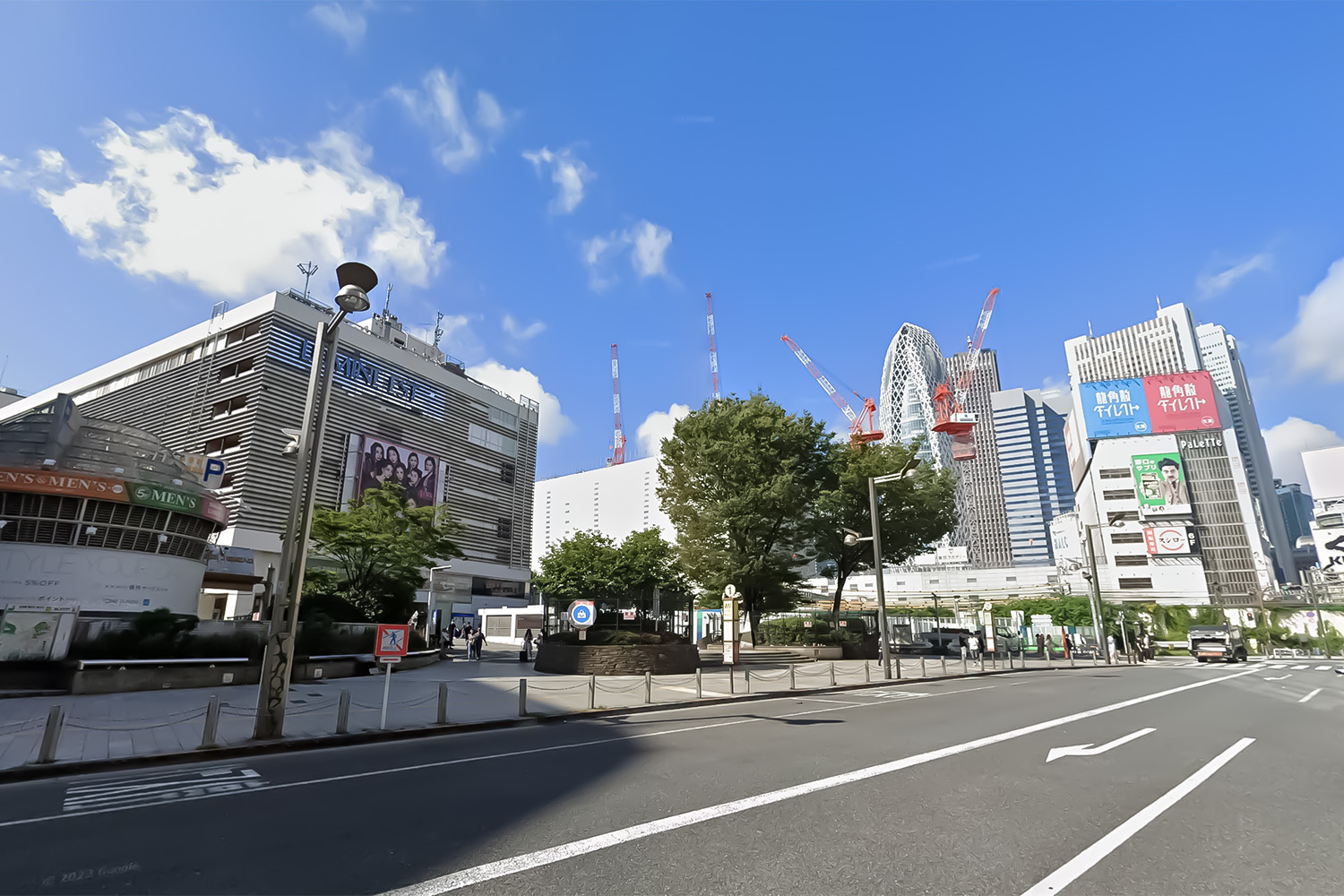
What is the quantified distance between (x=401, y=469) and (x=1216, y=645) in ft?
223

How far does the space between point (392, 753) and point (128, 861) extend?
5269 millimetres

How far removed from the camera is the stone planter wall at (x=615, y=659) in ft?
82.5

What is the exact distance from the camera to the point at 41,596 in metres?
22.0

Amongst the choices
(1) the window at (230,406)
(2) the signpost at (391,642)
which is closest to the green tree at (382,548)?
(2) the signpost at (391,642)

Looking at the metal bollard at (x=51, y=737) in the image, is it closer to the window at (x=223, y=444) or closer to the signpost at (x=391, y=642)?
the signpost at (x=391, y=642)

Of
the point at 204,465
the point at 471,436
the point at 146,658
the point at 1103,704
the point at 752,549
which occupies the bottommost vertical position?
the point at 1103,704

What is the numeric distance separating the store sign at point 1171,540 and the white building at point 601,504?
259ft

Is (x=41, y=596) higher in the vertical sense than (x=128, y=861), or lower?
higher

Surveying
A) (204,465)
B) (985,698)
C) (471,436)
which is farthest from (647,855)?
(471,436)

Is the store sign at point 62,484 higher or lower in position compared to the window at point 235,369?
lower

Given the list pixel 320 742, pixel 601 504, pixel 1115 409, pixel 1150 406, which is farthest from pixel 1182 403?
pixel 320 742

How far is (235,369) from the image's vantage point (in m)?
57.0

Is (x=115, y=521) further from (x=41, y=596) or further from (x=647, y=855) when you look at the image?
(x=647, y=855)

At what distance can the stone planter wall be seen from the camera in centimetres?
2514
